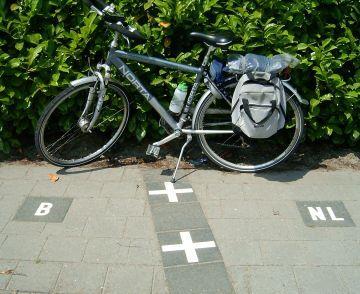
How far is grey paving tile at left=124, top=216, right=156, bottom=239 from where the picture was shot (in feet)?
12.6

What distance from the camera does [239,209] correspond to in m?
4.19

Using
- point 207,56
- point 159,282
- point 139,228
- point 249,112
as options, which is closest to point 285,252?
point 159,282

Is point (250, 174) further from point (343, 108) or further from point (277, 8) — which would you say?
point (277, 8)

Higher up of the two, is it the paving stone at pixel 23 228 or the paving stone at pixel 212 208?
the paving stone at pixel 212 208

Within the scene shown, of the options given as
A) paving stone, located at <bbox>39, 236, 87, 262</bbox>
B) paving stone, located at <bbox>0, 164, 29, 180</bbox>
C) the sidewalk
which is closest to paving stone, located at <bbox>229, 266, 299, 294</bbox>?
the sidewalk

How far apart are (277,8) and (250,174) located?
158 cm

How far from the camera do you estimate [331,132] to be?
4855mm

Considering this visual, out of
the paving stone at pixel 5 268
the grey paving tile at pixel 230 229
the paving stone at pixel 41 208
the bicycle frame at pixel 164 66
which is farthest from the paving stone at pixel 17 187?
the grey paving tile at pixel 230 229

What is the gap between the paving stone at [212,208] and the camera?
411 cm

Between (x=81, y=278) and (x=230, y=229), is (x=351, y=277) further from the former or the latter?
(x=81, y=278)

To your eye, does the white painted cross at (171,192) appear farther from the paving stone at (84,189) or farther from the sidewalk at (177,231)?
the paving stone at (84,189)

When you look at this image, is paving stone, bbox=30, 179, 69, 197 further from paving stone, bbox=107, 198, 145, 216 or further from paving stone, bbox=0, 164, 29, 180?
paving stone, bbox=107, 198, 145, 216

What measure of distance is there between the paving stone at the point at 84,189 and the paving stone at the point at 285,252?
155 cm

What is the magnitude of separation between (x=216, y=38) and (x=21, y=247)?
7.52 ft
